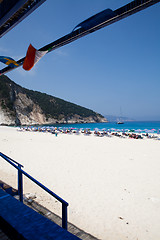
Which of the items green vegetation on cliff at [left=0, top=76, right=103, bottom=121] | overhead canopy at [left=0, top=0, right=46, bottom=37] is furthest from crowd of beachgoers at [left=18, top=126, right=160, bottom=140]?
green vegetation on cliff at [left=0, top=76, right=103, bottom=121]

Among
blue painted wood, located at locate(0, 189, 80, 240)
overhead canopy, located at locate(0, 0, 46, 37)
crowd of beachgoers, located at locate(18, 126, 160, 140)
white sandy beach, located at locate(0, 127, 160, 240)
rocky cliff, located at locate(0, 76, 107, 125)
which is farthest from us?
rocky cliff, located at locate(0, 76, 107, 125)

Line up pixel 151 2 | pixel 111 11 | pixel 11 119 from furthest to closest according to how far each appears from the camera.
→ 1. pixel 11 119
2. pixel 111 11
3. pixel 151 2

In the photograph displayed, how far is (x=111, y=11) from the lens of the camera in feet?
7.57

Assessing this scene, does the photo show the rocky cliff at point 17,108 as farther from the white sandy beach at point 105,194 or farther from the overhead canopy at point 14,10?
the overhead canopy at point 14,10

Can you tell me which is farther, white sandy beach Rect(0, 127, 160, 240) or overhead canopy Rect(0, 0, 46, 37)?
white sandy beach Rect(0, 127, 160, 240)

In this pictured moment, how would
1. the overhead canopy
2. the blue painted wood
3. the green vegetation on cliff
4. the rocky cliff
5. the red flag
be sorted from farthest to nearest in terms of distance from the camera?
the green vegetation on cliff → the rocky cliff → the red flag → the overhead canopy → the blue painted wood

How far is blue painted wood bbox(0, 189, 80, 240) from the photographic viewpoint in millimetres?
1262

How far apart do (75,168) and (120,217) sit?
3.87 meters

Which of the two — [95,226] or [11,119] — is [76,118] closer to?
[11,119]

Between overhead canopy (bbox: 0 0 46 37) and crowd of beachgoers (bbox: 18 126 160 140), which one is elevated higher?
overhead canopy (bbox: 0 0 46 37)

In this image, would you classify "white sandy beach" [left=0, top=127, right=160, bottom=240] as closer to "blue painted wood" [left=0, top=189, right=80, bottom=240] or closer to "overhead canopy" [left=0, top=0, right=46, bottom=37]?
"blue painted wood" [left=0, top=189, right=80, bottom=240]

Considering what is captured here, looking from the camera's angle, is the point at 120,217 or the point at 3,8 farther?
the point at 120,217

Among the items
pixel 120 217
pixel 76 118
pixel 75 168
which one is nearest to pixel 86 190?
pixel 120 217

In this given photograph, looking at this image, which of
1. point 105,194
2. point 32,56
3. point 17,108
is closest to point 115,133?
point 105,194
